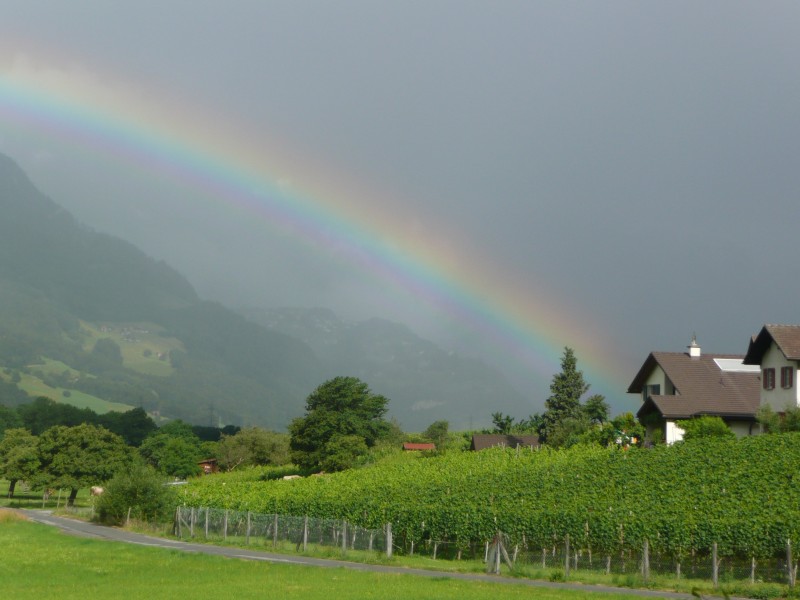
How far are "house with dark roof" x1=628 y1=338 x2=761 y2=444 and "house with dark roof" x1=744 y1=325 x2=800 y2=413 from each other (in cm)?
158

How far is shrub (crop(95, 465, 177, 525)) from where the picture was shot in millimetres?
63219

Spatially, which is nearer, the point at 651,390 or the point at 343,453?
the point at 651,390

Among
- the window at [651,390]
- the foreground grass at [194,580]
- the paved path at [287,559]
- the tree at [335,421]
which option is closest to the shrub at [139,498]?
the paved path at [287,559]

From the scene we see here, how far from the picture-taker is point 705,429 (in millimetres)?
62469

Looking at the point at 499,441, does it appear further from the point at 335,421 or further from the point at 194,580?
the point at 194,580

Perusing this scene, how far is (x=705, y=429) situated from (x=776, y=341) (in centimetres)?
770

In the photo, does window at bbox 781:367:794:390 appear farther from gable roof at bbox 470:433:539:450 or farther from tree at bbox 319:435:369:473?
tree at bbox 319:435:369:473

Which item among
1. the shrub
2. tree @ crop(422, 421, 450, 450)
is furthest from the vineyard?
tree @ crop(422, 421, 450, 450)

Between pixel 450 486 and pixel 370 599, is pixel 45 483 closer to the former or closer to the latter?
pixel 450 486

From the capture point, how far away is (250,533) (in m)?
53.6

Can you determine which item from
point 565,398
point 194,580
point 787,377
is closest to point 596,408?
point 565,398

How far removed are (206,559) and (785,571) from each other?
24333 mm

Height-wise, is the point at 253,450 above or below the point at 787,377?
below

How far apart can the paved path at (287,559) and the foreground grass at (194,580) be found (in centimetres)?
153
